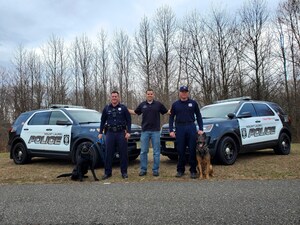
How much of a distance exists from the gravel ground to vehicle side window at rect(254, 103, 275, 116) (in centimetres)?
373

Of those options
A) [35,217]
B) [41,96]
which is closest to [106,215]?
[35,217]

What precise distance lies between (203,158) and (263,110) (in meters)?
3.79

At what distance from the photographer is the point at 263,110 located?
32.0ft

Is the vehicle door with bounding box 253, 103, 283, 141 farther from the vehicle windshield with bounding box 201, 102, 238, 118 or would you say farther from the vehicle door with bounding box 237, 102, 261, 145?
the vehicle windshield with bounding box 201, 102, 238, 118

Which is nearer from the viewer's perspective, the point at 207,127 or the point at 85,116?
the point at 207,127

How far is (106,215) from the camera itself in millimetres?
4273

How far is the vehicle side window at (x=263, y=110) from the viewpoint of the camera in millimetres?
9609

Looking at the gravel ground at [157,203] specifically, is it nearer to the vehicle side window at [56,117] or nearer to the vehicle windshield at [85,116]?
the vehicle windshield at [85,116]

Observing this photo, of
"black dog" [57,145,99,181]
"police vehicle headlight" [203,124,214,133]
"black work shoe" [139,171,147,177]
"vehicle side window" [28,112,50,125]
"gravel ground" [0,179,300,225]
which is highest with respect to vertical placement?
"vehicle side window" [28,112,50,125]

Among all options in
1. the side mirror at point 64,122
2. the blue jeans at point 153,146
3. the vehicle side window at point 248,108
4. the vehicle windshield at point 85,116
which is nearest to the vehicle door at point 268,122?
the vehicle side window at point 248,108

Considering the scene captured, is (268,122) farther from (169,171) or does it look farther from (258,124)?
(169,171)

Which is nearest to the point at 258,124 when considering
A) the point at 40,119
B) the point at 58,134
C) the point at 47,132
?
the point at 58,134

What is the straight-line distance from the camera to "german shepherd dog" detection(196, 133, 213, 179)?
6950 mm

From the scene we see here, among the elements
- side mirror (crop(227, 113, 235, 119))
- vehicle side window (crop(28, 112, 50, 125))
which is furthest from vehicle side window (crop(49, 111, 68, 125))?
side mirror (crop(227, 113, 235, 119))
